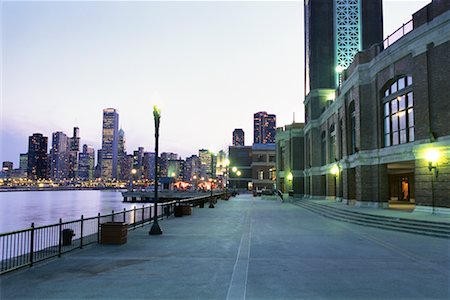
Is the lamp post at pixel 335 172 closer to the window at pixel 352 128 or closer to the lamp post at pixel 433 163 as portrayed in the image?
the window at pixel 352 128

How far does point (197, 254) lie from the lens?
477 inches

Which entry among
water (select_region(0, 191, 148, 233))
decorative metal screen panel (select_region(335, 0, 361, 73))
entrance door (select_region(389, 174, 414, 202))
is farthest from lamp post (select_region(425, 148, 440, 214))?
water (select_region(0, 191, 148, 233))

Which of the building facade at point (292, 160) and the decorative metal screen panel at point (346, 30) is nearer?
the decorative metal screen panel at point (346, 30)

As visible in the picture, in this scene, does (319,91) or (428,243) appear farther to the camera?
(319,91)

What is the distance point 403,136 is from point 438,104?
4614 mm

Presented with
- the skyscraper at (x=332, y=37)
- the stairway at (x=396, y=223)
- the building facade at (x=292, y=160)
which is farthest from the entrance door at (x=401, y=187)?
the building facade at (x=292, y=160)

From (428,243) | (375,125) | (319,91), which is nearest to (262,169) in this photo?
(319,91)

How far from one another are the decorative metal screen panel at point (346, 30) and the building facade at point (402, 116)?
54.8 feet

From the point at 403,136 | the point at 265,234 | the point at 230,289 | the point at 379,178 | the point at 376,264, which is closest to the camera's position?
the point at 230,289

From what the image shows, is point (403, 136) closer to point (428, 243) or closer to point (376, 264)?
point (428, 243)

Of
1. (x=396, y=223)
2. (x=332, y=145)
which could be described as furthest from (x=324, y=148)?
(x=396, y=223)

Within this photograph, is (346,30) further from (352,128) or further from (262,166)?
(262,166)

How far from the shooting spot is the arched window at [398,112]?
25.8 m

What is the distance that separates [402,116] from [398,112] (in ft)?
2.02
